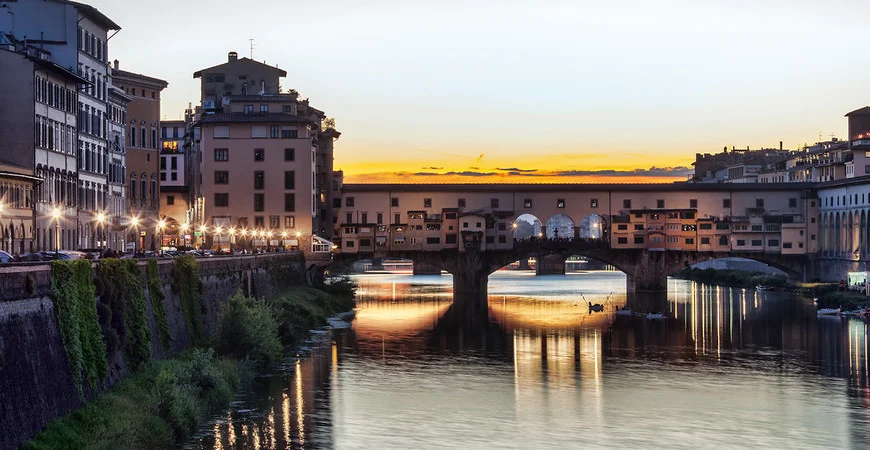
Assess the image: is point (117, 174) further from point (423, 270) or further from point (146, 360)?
point (423, 270)

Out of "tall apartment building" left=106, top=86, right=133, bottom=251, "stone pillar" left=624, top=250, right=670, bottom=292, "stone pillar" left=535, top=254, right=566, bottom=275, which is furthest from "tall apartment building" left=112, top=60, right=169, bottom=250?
"stone pillar" left=535, top=254, right=566, bottom=275

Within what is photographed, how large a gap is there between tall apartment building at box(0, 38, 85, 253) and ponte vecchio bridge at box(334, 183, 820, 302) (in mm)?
49937

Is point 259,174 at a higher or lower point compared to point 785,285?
A: higher

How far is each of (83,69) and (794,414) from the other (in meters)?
44.0

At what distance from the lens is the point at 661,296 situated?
4321 inches

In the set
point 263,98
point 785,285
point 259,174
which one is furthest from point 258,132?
point 785,285

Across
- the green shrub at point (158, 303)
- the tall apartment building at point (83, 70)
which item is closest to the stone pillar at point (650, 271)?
the tall apartment building at point (83, 70)

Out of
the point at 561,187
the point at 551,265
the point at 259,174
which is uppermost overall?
the point at 259,174

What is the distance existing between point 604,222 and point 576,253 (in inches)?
239

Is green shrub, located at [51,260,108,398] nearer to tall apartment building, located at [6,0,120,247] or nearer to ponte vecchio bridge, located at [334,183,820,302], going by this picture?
tall apartment building, located at [6,0,120,247]

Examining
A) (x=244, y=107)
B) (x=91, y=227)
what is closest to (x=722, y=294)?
(x=244, y=107)

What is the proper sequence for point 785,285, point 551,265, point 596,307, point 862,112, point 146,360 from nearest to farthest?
point 146,360, point 596,307, point 785,285, point 862,112, point 551,265

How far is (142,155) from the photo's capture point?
84875 millimetres

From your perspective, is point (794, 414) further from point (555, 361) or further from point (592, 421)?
point (555, 361)
